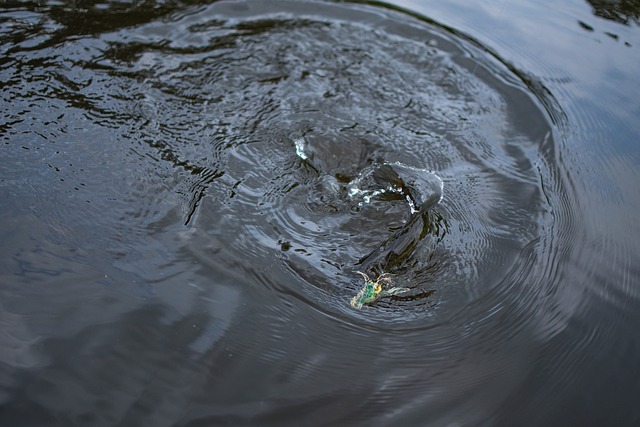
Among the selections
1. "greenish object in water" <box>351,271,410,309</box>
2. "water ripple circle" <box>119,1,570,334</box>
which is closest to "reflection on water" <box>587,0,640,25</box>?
"water ripple circle" <box>119,1,570,334</box>

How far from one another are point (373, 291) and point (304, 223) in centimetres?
57

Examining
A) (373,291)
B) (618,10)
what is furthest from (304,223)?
(618,10)

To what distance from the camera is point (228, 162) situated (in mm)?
3215

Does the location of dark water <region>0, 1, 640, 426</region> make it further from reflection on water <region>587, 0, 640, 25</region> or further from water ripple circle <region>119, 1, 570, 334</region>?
reflection on water <region>587, 0, 640, 25</region>

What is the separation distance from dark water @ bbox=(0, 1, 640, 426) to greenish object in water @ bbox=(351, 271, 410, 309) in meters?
0.04

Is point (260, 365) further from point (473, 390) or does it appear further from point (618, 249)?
point (618, 249)

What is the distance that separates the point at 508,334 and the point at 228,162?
1768mm

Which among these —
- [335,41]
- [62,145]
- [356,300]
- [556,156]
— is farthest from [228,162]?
[556,156]

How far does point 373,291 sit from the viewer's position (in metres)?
2.59

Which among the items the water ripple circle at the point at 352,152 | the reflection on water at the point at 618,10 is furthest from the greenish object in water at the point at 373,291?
the reflection on water at the point at 618,10

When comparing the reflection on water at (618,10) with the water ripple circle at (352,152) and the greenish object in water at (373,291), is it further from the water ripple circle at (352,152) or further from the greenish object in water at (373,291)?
the greenish object in water at (373,291)

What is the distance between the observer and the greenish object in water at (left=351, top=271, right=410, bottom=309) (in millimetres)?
2555

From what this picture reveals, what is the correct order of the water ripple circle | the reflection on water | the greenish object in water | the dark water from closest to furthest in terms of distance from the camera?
the dark water → the greenish object in water → the water ripple circle → the reflection on water

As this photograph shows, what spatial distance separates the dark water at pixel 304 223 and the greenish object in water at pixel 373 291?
0.04 m
